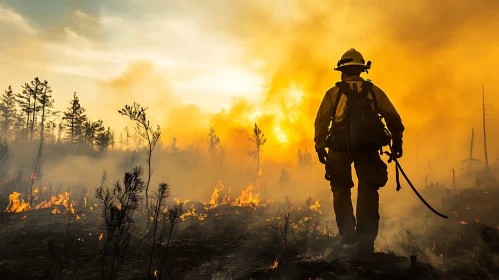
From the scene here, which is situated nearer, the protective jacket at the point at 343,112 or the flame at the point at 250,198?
the protective jacket at the point at 343,112

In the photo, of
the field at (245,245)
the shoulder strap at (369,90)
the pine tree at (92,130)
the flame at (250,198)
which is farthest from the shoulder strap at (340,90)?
the pine tree at (92,130)

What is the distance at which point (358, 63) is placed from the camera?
17.5ft

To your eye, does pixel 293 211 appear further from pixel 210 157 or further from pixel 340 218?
pixel 210 157

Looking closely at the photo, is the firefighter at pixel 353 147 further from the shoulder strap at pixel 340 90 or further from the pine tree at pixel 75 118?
the pine tree at pixel 75 118

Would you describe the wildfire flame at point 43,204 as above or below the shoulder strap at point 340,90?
below

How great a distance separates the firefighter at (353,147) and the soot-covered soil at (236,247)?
1.00m

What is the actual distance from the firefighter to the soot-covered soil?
1.00 meters

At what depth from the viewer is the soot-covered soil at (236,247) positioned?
7.46 meters

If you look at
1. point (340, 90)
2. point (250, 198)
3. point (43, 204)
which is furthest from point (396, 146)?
point (250, 198)

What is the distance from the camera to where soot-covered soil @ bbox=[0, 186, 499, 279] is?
7460 mm

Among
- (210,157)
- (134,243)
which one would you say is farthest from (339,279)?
(210,157)

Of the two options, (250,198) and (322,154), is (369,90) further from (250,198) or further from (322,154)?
(250,198)

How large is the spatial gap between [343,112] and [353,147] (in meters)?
0.68

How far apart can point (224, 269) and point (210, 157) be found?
237ft
